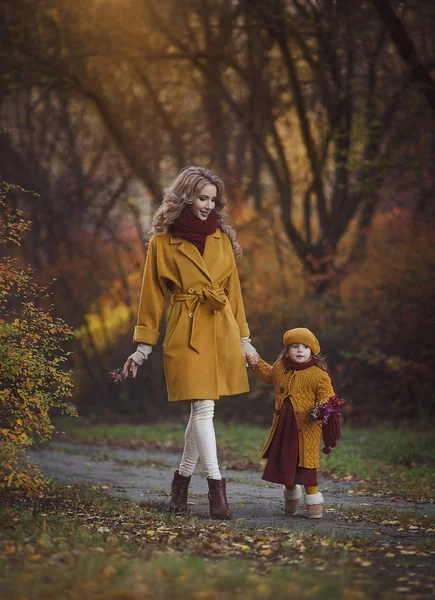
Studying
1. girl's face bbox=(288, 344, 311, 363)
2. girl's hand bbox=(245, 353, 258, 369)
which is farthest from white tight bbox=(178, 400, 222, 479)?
girl's face bbox=(288, 344, 311, 363)

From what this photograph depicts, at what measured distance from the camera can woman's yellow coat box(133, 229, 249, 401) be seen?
19.4 feet

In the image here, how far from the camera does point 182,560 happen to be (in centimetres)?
415

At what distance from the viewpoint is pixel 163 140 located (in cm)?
1889

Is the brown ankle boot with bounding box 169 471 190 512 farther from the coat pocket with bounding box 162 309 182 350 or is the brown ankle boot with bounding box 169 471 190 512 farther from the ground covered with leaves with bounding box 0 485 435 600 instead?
the coat pocket with bounding box 162 309 182 350

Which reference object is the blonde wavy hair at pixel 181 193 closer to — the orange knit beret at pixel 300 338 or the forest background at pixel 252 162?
the orange knit beret at pixel 300 338

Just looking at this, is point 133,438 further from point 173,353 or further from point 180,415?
point 173,353

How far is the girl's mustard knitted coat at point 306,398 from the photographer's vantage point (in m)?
5.86

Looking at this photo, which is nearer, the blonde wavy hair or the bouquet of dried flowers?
the bouquet of dried flowers

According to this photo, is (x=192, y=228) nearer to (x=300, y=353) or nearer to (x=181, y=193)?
(x=181, y=193)

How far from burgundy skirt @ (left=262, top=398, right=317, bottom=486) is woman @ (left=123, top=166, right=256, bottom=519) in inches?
13.7

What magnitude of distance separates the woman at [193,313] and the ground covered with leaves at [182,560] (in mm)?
662

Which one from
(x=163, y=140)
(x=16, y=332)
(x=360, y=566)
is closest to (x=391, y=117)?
(x=163, y=140)

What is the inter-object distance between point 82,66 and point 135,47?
1.00m

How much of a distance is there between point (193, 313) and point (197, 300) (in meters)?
0.09
